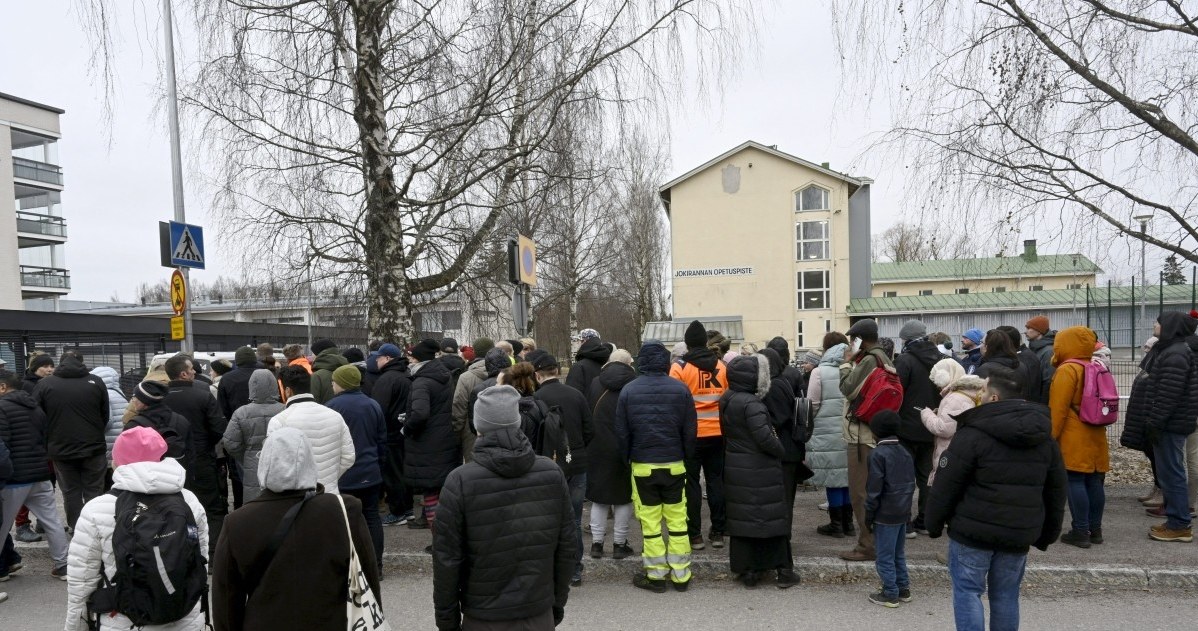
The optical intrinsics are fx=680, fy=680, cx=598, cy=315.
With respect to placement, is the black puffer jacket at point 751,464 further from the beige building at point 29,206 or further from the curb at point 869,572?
the beige building at point 29,206

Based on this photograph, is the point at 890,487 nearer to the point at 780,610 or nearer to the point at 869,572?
the point at 869,572

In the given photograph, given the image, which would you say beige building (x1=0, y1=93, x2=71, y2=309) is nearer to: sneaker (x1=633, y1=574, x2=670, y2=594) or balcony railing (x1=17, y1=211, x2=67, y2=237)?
balcony railing (x1=17, y1=211, x2=67, y2=237)

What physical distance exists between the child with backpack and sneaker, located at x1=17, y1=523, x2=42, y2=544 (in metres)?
5.72

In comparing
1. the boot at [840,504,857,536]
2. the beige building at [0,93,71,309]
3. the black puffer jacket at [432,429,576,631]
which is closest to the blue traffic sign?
the black puffer jacket at [432,429,576,631]

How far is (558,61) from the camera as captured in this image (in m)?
8.95

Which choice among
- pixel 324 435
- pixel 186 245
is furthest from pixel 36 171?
pixel 324 435

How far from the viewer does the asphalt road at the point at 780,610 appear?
4887 millimetres

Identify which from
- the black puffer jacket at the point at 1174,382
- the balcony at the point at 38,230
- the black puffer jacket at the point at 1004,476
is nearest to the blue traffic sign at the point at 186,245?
the black puffer jacket at the point at 1004,476

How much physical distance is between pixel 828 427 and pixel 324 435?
4.58m

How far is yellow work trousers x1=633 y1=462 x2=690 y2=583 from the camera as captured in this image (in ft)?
18.4

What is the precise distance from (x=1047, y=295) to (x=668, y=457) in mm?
41194

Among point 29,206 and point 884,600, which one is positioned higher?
point 29,206

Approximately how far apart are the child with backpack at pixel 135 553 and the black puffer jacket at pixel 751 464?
379 centimetres

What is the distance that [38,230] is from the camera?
42.3 metres
